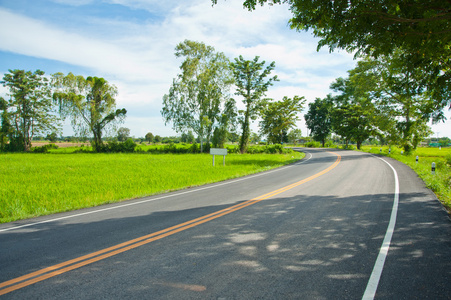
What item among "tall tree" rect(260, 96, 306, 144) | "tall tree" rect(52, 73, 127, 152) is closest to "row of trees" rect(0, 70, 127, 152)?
"tall tree" rect(52, 73, 127, 152)

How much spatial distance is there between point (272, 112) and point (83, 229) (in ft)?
184

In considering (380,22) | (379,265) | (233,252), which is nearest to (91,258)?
(233,252)

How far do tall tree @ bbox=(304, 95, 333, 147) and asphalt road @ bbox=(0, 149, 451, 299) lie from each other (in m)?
62.8

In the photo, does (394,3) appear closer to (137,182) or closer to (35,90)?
(137,182)

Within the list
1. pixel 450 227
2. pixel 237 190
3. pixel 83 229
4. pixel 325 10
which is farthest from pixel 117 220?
pixel 450 227

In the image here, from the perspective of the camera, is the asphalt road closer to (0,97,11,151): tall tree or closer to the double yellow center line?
the double yellow center line

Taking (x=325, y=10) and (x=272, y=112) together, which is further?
(x=272, y=112)

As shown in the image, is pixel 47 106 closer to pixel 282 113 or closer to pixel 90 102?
pixel 90 102

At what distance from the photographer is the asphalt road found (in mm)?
2906

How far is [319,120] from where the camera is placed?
66.8 metres

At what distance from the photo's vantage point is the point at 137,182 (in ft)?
37.3

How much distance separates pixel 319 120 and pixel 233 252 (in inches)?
2700

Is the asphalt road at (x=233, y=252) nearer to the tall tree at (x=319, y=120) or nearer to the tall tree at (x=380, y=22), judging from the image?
the tall tree at (x=380, y=22)

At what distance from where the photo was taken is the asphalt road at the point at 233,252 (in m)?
2.91
